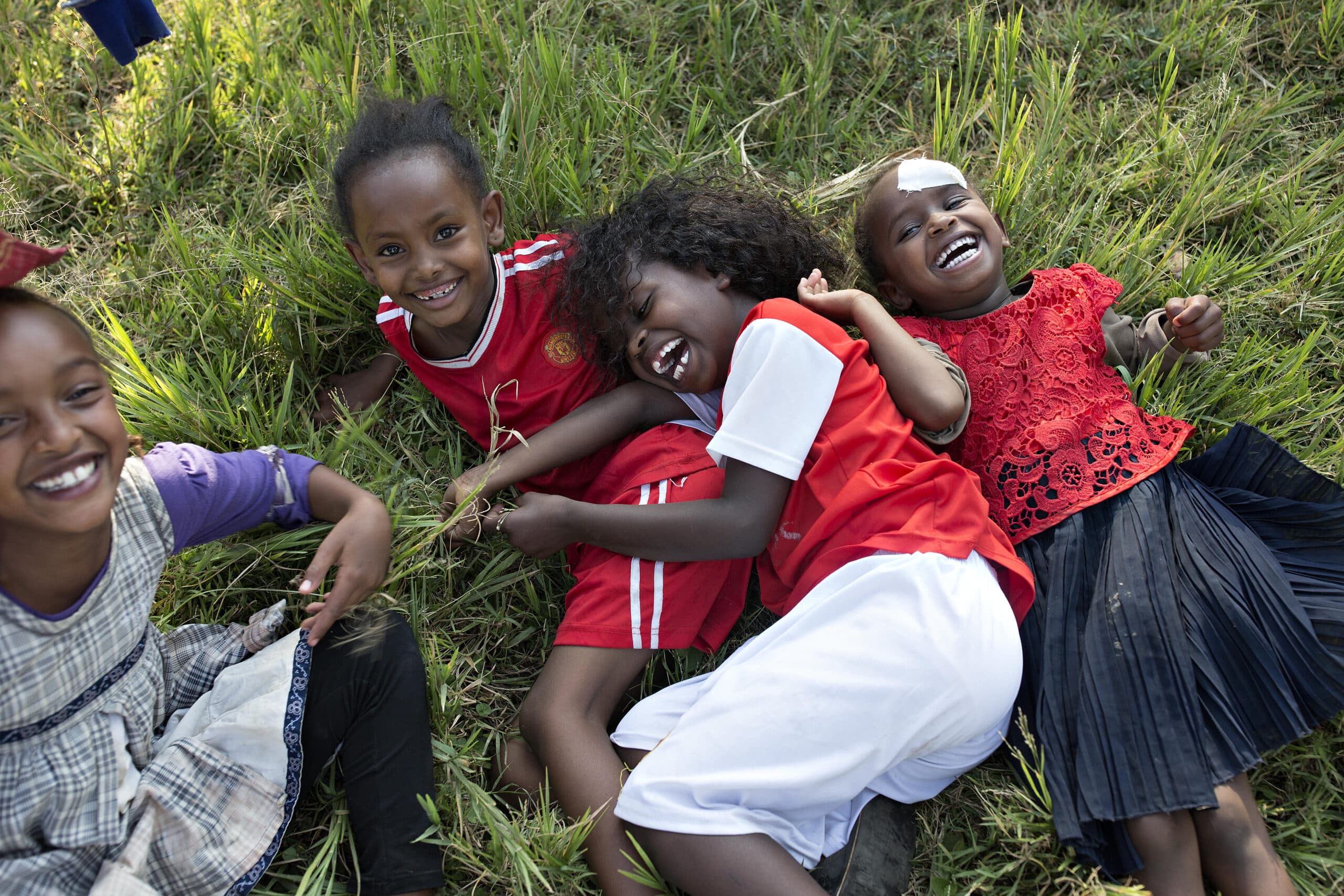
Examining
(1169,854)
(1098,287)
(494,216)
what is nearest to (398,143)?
(494,216)

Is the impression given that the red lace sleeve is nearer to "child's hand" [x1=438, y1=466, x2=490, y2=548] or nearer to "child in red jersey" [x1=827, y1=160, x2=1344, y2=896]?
"child in red jersey" [x1=827, y1=160, x2=1344, y2=896]

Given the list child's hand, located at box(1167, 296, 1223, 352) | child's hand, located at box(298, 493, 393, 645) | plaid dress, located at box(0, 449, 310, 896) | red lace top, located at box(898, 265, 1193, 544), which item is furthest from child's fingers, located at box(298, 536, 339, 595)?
child's hand, located at box(1167, 296, 1223, 352)

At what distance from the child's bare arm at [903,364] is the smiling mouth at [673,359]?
32 cm

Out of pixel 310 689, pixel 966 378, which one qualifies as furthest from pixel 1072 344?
pixel 310 689

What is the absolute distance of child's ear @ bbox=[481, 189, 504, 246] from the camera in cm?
241

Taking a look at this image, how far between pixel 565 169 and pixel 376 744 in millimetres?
1581

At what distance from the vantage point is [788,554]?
2.10 meters

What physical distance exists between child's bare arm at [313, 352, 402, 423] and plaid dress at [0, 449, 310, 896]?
75 cm

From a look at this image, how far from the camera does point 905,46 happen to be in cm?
309

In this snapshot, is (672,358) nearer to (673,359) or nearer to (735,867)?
(673,359)

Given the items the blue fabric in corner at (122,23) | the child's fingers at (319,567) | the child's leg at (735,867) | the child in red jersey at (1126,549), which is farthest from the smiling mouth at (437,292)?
the child's leg at (735,867)

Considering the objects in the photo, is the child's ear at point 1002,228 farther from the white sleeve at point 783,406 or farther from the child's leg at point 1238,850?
the child's leg at point 1238,850

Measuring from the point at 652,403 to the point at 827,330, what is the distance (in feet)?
1.66

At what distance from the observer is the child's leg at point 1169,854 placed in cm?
176
